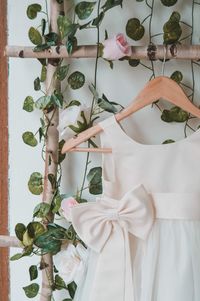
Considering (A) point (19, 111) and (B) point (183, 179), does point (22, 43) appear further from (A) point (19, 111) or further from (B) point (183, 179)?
(B) point (183, 179)

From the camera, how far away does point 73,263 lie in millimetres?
875

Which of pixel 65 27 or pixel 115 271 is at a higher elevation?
pixel 65 27

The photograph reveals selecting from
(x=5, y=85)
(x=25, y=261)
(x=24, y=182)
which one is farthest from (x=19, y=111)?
(x=25, y=261)

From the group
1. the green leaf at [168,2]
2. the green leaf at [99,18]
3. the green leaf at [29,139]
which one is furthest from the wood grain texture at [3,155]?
the green leaf at [168,2]

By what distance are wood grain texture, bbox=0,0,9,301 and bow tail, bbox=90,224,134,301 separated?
39 cm

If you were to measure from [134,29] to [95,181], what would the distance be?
36cm

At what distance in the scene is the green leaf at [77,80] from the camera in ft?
3.07

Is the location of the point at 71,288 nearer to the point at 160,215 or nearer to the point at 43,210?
the point at 43,210

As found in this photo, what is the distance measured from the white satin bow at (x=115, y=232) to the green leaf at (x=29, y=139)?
267 millimetres

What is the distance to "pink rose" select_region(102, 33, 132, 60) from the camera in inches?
31.9

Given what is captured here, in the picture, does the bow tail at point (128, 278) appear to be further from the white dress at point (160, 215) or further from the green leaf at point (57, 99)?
the green leaf at point (57, 99)

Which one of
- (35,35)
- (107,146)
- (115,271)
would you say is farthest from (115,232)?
(35,35)

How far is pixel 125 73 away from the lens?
944 mm

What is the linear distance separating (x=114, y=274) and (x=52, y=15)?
0.59 m
